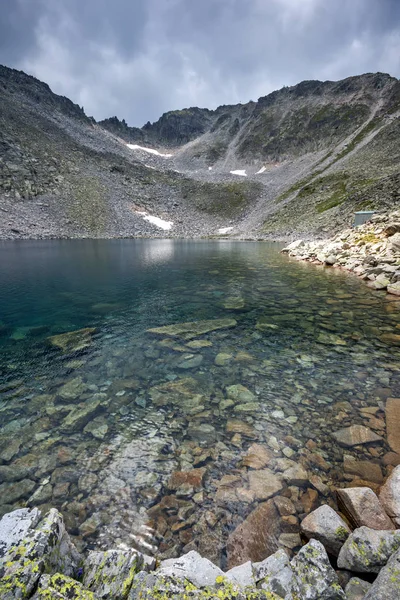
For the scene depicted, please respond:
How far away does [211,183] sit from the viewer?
126 meters

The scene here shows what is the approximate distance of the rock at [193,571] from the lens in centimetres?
270

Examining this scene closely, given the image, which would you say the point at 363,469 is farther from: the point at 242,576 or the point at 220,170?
the point at 220,170

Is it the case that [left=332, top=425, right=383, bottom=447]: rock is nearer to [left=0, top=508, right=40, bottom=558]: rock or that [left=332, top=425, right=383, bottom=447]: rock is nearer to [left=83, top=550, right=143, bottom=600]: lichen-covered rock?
[left=83, top=550, right=143, bottom=600]: lichen-covered rock

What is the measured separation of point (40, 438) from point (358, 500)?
579 centimetres

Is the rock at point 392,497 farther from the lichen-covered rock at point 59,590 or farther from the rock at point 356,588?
the lichen-covered rock at point 59,590

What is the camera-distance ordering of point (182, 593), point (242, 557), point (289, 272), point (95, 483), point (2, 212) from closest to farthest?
point (182, 593), point (242, 557), point (95, 483), point (289, 272), point (2, 212)

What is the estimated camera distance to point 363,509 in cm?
357

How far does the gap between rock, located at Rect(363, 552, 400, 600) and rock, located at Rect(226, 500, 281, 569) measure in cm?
146

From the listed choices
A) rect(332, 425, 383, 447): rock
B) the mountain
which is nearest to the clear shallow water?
rect(332, 425, 383, 447): rock

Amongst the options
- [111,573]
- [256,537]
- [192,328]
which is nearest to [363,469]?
[256,537]

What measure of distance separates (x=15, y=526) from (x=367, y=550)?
3728mm

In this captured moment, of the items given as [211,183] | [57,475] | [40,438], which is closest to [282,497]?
[57,475]

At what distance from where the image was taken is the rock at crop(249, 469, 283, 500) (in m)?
4.30

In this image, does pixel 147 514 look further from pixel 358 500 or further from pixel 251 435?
pixel 358 500
